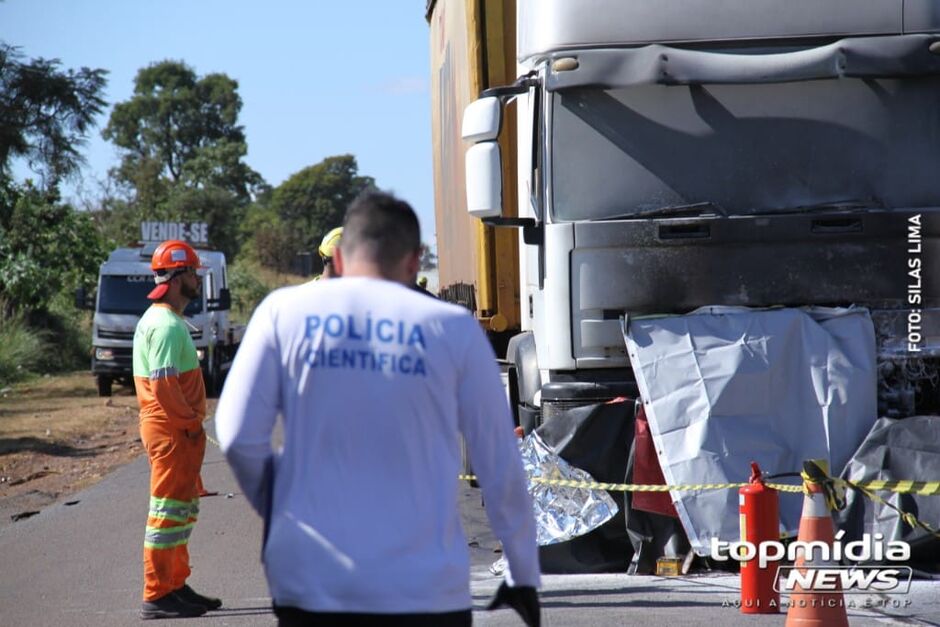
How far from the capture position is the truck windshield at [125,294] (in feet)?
83.2

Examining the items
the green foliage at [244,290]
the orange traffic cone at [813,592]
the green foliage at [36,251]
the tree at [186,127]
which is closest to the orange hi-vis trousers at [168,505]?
the orange traffic cone at [813,592]

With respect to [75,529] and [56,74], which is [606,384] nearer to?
[75,529]

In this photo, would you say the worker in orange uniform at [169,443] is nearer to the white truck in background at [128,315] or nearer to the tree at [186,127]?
the white truck in background at [128,315]

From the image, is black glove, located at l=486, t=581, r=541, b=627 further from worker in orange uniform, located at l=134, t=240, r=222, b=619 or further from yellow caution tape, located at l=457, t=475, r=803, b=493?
worker in orange uniform, located at l=134, t=240, r=222, b=619

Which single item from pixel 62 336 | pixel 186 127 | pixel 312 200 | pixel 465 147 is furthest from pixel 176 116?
pixel 465 147

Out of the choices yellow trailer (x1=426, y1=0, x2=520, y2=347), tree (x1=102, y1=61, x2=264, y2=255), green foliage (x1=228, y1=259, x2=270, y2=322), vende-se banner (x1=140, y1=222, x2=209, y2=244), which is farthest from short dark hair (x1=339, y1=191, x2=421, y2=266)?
tree (x1=102, y1=61, x2=264, y2=255)

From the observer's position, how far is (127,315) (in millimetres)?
25203

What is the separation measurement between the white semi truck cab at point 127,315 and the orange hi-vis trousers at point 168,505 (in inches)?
678

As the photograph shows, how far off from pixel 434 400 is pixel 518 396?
6.17 metres

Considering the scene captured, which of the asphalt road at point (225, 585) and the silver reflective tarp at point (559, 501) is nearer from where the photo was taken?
the asphalt road at point (225, 585)

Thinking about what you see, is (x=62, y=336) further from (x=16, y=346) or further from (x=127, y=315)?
(x=127, y=315)

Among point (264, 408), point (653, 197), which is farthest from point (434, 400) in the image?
point (653, 197)

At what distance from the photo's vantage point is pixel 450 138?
39.8 ft

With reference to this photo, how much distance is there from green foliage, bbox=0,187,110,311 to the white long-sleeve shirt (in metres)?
27.3
